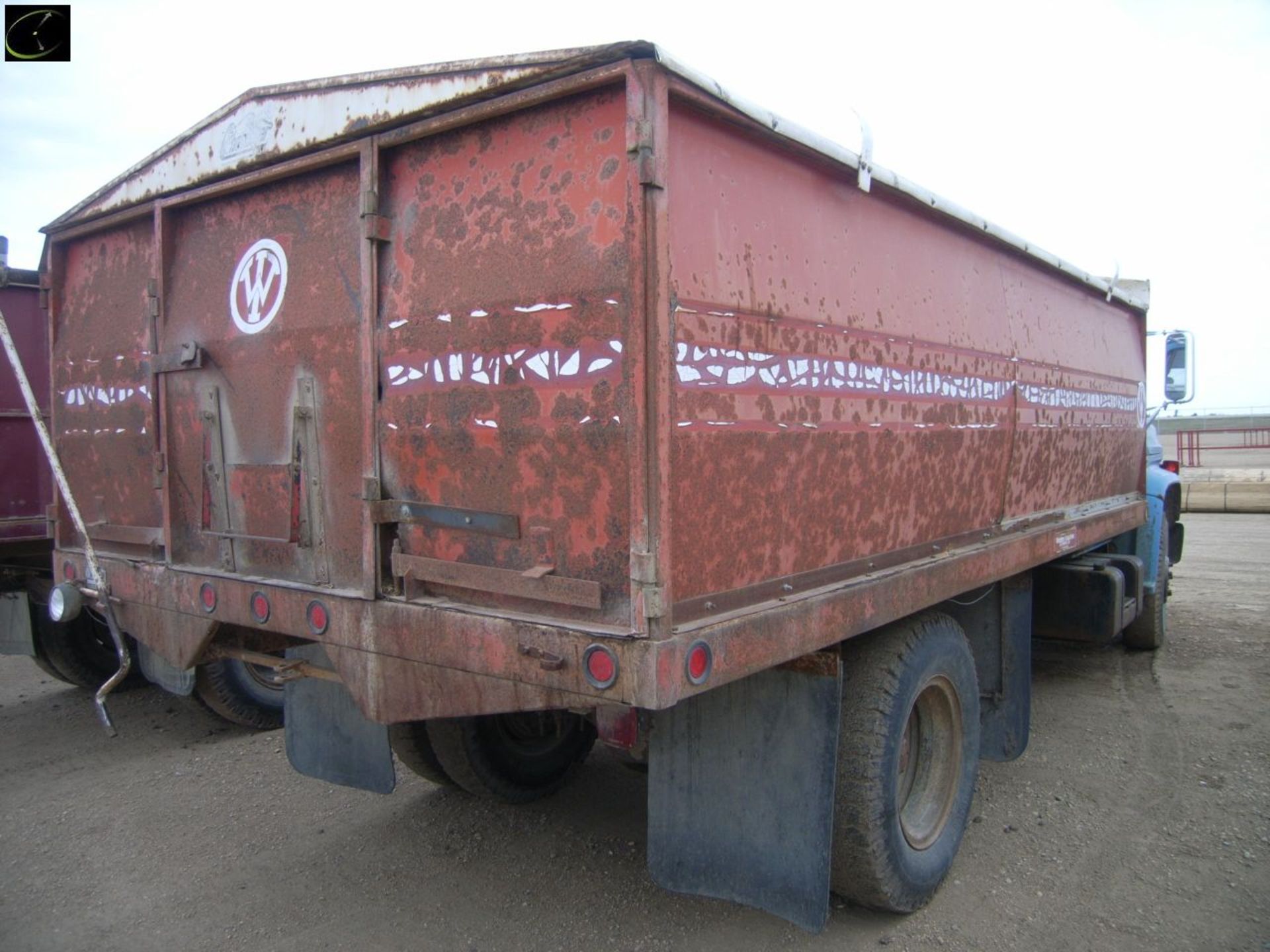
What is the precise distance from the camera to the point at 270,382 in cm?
299

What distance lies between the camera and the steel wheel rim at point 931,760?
3.42 m

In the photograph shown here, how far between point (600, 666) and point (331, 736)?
5.99 feet

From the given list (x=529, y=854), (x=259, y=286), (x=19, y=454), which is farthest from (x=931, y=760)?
(x=19, y=454)

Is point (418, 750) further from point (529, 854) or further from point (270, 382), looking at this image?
point (270, 382)

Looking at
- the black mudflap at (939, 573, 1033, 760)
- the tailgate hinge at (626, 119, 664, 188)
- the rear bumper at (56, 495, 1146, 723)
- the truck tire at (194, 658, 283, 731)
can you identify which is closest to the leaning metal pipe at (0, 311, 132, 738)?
the rear bumper at (56, 495, 1146, 723)

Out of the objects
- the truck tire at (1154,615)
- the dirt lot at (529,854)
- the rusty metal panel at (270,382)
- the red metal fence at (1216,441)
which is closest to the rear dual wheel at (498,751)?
the dirt lot at (529,854)

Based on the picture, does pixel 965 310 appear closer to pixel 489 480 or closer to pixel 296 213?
pixel 489 480

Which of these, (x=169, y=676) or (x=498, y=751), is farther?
(x=169, y=676)

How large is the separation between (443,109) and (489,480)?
1.01 meters

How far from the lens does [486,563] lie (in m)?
2.46

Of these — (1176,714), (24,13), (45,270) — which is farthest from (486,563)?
(1176,714)

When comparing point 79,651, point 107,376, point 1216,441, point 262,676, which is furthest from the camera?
point 1216,441

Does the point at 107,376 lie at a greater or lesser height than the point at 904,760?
greater

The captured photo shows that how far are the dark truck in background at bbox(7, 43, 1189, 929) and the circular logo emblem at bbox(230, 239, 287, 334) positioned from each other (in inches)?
0.7
